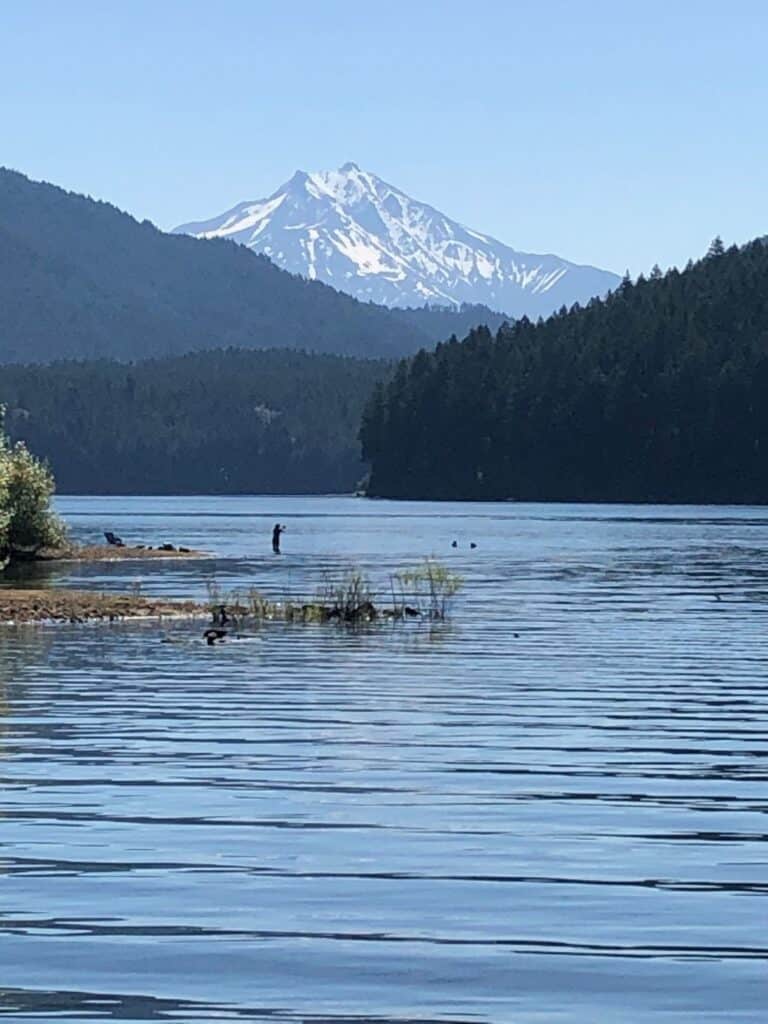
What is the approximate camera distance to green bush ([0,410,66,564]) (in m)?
94.3

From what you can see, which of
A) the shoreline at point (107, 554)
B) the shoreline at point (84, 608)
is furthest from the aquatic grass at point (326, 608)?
the shoreline at point (107, 554)

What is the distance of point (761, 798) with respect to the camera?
26.8 m

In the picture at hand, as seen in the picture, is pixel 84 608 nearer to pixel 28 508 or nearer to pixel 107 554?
pixel 28 508

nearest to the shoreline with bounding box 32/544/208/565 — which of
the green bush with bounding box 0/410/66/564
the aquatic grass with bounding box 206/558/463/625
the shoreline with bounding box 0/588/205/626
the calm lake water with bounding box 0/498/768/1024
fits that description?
the green bush with bounding box 0/410/66/564

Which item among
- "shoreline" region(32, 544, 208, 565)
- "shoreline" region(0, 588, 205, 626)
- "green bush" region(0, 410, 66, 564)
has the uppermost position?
"green bush" region(0, 410, 66, 564)

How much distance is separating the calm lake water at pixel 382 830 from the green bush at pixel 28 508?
40141 mm

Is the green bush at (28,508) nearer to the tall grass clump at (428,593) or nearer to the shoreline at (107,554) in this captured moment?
the shoreline at (107,554)

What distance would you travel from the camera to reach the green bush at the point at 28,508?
94.3 m

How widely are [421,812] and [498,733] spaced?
8652mm

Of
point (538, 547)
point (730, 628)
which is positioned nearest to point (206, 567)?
point (538, 547)

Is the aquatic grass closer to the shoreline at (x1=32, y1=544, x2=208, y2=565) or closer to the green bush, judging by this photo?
the green bush

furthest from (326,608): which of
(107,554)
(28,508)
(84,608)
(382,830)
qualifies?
(107,554)

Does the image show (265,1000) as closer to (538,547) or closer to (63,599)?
(63,599)

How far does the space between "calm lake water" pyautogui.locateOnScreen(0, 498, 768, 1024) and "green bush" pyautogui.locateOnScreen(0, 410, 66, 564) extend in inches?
1580
